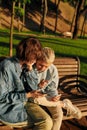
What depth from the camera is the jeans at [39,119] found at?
505cm

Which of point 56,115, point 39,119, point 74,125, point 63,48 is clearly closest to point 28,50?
point 39,119

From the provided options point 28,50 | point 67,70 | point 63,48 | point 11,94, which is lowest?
point 63,48

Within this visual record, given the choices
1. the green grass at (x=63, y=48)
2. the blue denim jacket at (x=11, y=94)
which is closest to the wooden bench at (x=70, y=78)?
the blue denim jacket at (x=11, y=94)

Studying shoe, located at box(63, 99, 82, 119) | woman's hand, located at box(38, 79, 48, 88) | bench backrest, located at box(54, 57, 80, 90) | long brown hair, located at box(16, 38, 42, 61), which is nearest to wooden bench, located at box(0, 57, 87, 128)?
bench backrest, located at box(54, 57, 80, 90)

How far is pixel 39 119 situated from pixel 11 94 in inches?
20.6

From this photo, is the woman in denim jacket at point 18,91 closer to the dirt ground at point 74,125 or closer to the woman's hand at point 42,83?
the woman's hand at point 42,83

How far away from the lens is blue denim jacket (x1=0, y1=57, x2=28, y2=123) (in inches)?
193

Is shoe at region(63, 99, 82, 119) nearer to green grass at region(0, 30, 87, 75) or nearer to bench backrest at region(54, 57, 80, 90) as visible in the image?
bench backrest at region(54, 57, 80, 90)

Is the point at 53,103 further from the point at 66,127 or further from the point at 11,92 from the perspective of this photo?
the point at 66,127

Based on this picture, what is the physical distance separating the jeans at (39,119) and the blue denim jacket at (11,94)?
14cm

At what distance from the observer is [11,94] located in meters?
4.95

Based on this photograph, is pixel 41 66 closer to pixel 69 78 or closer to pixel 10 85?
pixel 10 85

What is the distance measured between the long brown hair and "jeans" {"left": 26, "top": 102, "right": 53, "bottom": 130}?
0.79 metres

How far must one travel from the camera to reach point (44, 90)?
5.71m
